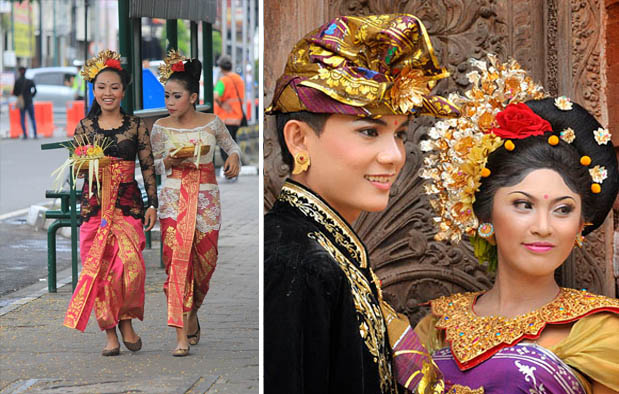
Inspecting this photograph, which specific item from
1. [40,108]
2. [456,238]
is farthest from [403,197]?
[40,108]

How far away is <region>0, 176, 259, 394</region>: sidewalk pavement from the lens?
313cm

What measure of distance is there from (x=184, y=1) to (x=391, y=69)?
1.26m

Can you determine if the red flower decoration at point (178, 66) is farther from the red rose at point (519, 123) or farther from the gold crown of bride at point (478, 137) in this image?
the red rose at point (519, 123)

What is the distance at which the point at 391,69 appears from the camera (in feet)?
7.43

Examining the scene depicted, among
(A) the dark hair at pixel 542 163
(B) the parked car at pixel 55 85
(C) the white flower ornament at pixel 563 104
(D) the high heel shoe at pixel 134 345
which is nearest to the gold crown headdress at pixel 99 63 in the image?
(B) the parked car at pixel 55 85

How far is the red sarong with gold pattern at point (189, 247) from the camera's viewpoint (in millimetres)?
3443

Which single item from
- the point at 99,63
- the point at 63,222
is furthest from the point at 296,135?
the point at 63,222

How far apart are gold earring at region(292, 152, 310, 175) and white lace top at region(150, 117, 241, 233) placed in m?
1.16

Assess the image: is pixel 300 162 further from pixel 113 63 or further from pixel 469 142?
pixel 113 63

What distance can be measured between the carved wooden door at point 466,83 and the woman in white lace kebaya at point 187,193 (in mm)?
552

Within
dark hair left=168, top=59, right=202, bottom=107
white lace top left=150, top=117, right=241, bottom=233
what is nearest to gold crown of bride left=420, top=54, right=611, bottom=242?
white lace top left=150, top=117, right=241, bottom=233

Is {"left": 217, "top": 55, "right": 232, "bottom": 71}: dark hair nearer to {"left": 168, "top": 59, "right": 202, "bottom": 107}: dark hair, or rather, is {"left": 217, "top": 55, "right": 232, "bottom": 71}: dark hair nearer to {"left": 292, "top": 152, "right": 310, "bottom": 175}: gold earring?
{"left": 168, "top": 59, "right": 202, "bottom": 107}: dark hair

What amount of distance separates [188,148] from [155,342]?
0.70 metres

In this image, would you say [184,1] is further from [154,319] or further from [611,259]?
[611,259]
